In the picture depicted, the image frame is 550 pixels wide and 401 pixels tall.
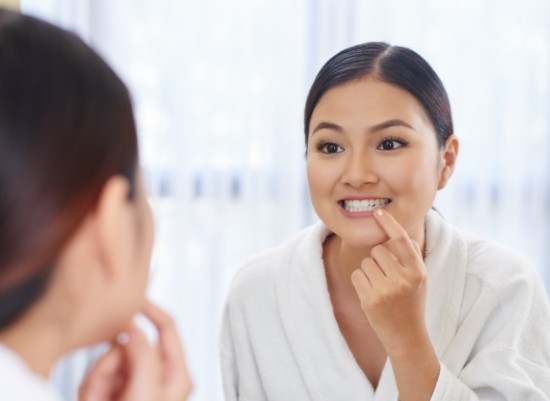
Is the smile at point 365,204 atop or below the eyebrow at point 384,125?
below

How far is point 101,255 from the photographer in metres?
0.72

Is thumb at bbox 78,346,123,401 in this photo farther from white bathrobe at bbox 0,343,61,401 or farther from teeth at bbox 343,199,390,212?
teeth at bbox 343,199,390,212

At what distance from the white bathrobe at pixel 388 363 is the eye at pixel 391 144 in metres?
0.26

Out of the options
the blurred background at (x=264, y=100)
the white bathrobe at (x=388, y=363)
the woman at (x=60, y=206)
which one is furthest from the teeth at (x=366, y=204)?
the blurred background at (x=264, y=100)

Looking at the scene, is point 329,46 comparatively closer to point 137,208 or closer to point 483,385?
point 483,385

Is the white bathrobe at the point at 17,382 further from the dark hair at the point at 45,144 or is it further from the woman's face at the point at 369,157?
the woman's face at the point at 369,157

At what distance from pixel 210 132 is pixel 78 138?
195cm

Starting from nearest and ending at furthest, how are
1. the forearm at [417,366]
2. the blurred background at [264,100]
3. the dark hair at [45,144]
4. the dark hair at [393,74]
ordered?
the dark hair at [45,144] → the forearm at [417,366] → the dark hair at [393,74] → the blurred background at [264,100]

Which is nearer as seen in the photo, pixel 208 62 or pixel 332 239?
pixel 332 239

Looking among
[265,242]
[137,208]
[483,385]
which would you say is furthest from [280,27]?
[137,208]

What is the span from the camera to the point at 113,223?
699mm

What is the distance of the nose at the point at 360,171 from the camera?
137 centimetres

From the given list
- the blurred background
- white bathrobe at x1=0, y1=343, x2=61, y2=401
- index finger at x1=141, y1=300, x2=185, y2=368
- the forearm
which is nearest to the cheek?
the forearm

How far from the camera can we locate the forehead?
138 centimetres
